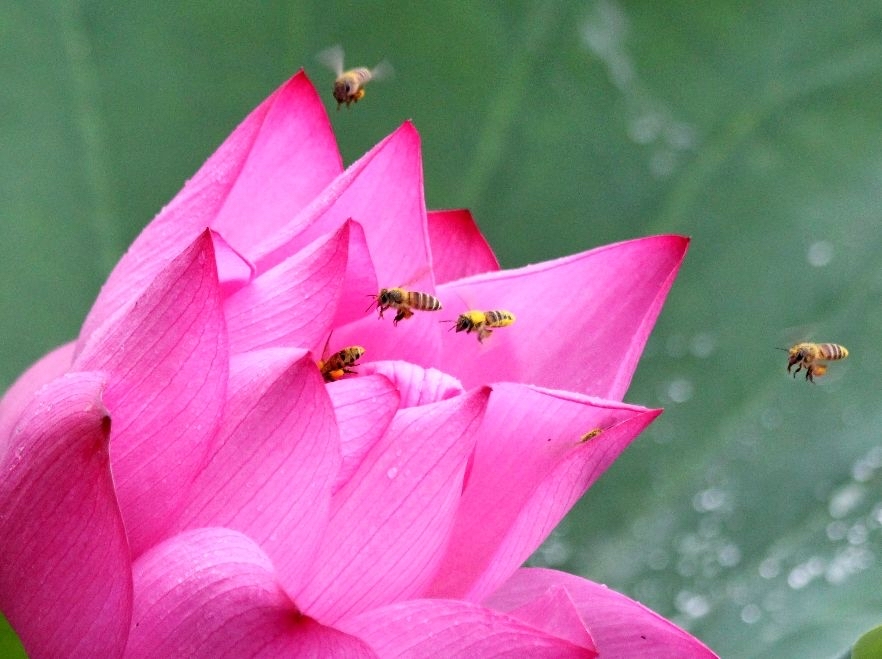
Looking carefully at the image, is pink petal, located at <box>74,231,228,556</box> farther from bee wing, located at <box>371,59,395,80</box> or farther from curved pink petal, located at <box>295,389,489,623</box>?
bee wing, located at <box>371,59,395,80</box>

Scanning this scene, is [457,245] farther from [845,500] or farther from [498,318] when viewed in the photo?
[845,500]

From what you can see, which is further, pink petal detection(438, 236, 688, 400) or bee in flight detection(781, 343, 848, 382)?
bee in flight detection(781, 343, 848, 382)

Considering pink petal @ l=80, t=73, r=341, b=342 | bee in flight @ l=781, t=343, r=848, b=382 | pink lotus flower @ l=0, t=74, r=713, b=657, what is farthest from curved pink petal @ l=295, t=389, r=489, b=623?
bee in flight @ l=781, t=343, r=848, b=382

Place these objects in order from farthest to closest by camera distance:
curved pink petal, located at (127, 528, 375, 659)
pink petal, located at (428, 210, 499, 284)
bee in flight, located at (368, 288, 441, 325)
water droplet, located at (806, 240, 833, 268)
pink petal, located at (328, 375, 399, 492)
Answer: water droplet, located at (806, 240, 833, 268) → pink petal, located at (428, 210, 499, 284) → bee in flight, located at (368, 288, 441, 325) → pink petal, located at (328, 375, 399, 492) → curved pink petal, located at (127, 528, 375, 659)

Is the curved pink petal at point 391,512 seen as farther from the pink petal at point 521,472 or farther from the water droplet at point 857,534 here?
the water droplet at point 857,534

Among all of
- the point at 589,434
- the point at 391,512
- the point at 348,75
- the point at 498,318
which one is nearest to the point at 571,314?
the point at 498,318

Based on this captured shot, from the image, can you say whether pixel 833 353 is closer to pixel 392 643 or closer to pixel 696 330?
pixel 696 330

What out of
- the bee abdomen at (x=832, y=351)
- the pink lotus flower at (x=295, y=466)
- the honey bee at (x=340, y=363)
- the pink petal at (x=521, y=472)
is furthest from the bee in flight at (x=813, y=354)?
the honey bee at (x=340, y=363)

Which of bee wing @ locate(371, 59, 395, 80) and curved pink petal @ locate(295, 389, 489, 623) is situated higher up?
bee wing @ locate(371, 59, 395, 80)
